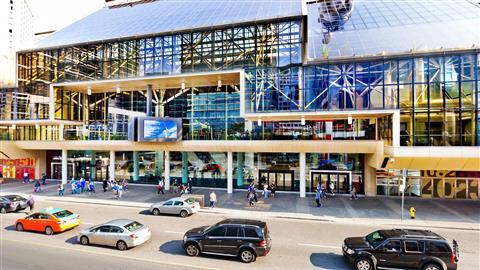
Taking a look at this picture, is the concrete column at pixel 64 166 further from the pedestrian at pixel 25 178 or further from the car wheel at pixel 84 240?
the car wheel at pixel 84 240

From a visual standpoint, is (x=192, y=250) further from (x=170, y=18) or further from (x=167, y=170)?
(x=170, y=18)

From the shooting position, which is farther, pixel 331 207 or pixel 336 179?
pixel 336 179

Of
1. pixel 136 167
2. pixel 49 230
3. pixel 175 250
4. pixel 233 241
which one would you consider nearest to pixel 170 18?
pixel 136 167

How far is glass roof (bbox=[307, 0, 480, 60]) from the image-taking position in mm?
21656

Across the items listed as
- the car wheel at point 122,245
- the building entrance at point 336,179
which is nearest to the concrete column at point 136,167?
the car wheel at point 122,245

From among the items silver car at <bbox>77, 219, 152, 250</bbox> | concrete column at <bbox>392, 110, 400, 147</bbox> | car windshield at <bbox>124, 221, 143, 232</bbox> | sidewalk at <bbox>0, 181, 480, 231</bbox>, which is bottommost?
sidewalk at <bbox>0, 181, 480, 231</bbox>

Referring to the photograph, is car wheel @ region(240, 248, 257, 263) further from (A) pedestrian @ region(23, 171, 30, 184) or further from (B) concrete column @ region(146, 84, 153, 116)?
(A) pedestrian @ region(23, 171, 30, 184)

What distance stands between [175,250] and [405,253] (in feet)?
32.1

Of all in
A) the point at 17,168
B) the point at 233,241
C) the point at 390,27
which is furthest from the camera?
the point at 17,168

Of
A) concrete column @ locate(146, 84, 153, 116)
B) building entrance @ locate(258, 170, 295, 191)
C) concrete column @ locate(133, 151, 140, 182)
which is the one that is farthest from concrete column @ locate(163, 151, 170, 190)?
building entrance @ locate(258, 170, 295, 191)

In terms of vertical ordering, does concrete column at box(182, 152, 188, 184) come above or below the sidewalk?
above

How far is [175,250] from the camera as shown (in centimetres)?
1227

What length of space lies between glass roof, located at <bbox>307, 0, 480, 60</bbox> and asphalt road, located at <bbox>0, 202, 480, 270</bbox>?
47.3 feet

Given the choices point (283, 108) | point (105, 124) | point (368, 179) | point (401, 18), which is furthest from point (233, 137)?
point (401, 18)
